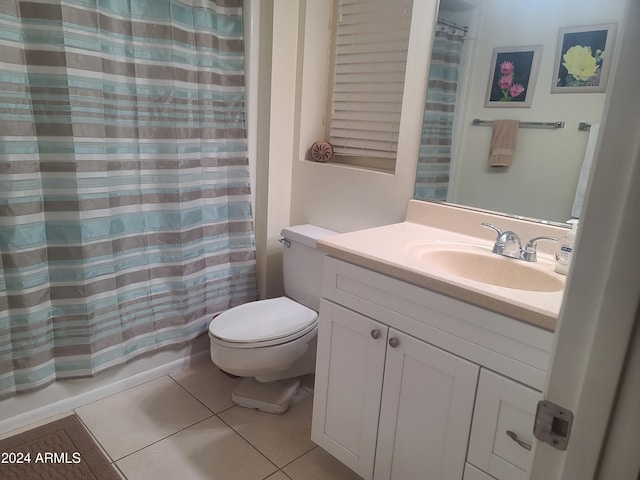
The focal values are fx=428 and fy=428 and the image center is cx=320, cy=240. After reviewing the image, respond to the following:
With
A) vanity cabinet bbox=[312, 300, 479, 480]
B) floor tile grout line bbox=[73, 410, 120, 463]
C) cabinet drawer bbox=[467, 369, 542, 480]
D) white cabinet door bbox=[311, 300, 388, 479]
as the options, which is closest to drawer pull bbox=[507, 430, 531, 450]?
cabinet drawer bbox=[467, 369, 542, 480]

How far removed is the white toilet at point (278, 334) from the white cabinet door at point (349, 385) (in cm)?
28

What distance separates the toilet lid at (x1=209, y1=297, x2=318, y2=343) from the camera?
1.72 meters

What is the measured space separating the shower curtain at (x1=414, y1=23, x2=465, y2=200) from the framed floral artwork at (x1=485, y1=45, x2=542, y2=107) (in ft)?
0.49

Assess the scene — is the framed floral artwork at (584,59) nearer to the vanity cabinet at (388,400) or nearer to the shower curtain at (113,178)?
the vanity cabinet at (388,400)

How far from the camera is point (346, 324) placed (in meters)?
1.41

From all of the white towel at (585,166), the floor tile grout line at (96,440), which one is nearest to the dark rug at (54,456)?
the floor tile grout line at (96,440)

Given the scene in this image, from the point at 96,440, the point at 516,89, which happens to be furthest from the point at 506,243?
the point at 96,440

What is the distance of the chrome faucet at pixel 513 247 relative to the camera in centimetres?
138

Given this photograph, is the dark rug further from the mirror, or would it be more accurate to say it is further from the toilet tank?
the mirror

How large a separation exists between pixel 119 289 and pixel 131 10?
1.13m

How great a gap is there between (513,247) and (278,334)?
94 cm

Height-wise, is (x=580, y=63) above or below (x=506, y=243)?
above

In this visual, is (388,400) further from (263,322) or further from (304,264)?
(304,264)

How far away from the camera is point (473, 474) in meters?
1.14
